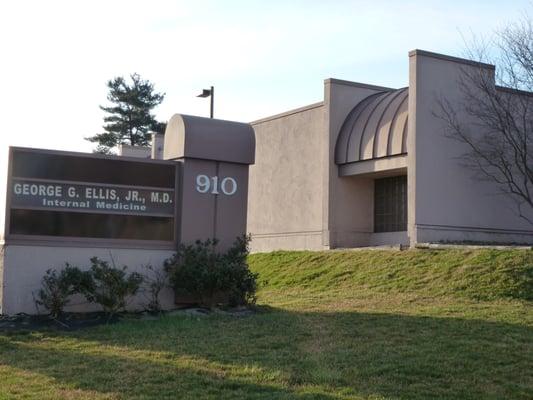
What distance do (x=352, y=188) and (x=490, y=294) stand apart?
35.1ft

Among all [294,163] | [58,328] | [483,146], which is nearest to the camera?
[58,328]

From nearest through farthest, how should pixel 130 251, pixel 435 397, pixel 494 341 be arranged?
pixel 435 397 < pixel 494 341 < pixel 130 251

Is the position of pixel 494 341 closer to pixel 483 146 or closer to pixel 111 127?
pixel 483 146

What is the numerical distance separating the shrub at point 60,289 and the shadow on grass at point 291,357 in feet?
3.27

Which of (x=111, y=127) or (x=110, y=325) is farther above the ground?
(x=111, y=127)

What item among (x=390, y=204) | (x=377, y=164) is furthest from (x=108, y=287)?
(x=390, y=204)

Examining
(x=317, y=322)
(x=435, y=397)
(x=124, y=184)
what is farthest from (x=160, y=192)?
(x=435, y=397)

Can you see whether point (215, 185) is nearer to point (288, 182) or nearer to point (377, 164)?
point (377, 164)

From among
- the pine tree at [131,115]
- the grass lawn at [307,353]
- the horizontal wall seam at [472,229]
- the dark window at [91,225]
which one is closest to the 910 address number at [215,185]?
the dark window at [91,225]

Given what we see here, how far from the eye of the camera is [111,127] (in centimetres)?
6006

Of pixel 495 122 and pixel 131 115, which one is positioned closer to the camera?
pixel 495 122

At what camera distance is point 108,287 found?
39.4 feet

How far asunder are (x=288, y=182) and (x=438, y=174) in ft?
23.4

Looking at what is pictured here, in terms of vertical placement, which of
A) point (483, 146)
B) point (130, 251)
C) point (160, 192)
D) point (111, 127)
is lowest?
point (130, 251)
